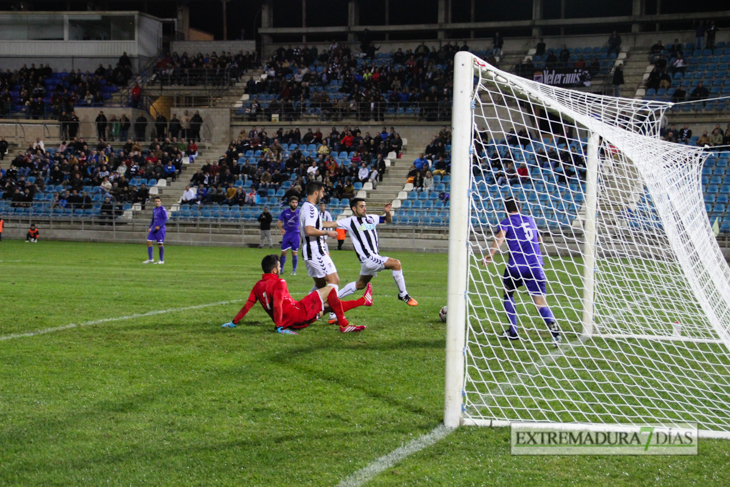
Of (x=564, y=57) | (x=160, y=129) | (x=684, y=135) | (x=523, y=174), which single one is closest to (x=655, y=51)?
(x=564, y=57)

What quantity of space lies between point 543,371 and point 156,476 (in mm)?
3911

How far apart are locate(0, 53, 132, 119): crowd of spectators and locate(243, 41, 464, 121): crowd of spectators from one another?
8568mm

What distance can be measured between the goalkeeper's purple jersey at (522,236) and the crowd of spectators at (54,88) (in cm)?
3489

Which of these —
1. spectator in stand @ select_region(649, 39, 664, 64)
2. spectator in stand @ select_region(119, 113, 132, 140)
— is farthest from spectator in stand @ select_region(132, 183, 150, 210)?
spectator in stand @ select_region(649, 39, 664, 64)

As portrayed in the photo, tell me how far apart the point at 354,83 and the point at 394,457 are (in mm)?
33076

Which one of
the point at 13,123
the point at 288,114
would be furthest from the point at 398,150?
the point at 13,123

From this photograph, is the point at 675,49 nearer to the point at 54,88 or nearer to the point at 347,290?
the point at 347,290

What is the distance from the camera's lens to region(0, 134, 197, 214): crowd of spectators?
31.0 m

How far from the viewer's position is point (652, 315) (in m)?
8.79

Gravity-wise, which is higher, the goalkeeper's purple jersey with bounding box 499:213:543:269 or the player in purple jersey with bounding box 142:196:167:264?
the goalkeeper's purple jersey with bounding box 499:213:543:269

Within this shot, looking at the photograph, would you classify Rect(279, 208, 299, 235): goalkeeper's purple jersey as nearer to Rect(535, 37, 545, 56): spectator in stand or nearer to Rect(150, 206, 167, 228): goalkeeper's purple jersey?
Rect(150, 206, 167, 228): goalkeeper's purple jersey

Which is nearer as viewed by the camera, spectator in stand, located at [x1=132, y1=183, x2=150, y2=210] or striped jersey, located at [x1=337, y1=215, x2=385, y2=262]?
striped jersey, located at [x1=337, y1=215, x2=385, y2=262]

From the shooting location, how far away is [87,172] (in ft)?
109

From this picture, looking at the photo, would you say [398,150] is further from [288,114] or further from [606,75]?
[606,75]
